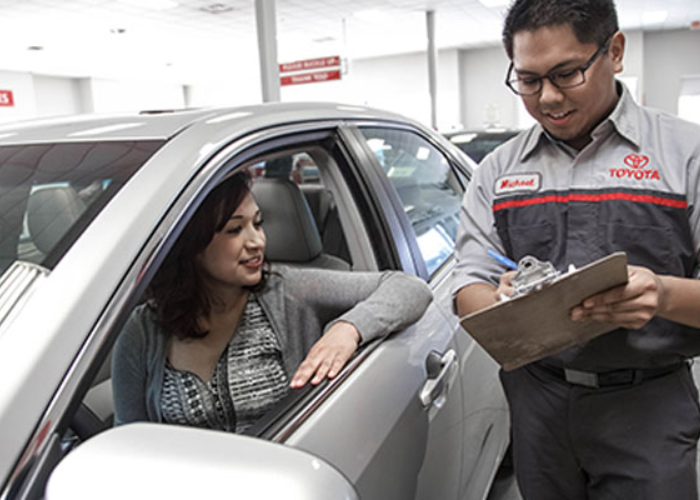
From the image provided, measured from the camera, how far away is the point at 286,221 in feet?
6.25

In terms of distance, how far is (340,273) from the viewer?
1519 mm

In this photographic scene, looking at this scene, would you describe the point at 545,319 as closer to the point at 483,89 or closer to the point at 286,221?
the point at 286,221

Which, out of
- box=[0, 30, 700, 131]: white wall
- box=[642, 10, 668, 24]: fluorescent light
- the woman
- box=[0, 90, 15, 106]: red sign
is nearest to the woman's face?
the woman

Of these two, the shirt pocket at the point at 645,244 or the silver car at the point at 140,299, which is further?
the shirt pocket at the point at 645,244

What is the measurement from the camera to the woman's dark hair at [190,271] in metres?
1.35

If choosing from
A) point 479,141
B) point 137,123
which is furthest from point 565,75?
Answer: point 479,141

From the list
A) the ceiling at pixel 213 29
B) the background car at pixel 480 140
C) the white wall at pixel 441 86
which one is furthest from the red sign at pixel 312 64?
the white wall at pixel 441 86

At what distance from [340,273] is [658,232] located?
72 cm

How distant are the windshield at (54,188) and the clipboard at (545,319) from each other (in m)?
0.62

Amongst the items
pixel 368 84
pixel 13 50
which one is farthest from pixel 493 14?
pixel 13 50

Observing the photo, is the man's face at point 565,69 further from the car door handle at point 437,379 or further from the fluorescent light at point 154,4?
the fluorescent light at point 154,4

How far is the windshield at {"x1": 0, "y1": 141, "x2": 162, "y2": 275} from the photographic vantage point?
3.16 feet

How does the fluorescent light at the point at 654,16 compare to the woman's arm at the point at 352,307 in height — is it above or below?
above

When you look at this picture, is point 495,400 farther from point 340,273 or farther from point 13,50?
point 13,50
